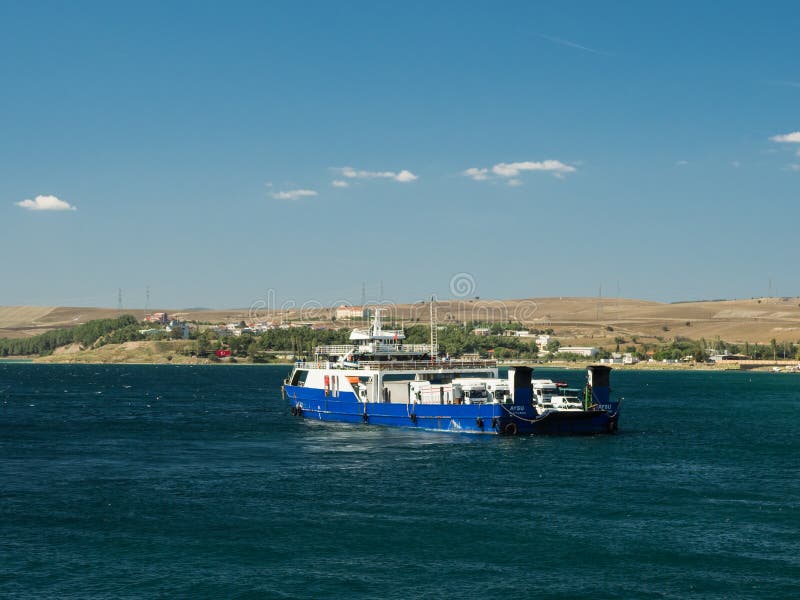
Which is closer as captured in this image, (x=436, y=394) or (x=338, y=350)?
(x=436, y=394)

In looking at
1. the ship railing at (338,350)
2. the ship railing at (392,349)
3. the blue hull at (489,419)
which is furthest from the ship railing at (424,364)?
the ship railing at (338,350)

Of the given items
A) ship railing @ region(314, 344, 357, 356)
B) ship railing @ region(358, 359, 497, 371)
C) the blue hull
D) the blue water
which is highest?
ship railing @ region(314, 344, 357, 356)

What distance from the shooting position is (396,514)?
52.1 m

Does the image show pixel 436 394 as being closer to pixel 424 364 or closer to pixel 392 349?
pixel 424 364

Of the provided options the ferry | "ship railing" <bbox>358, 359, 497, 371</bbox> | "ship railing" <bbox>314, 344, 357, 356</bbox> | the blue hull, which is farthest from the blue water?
"ship railing" <bbox>314, 344, 357, 356</bbox>

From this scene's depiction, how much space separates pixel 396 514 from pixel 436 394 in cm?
4076

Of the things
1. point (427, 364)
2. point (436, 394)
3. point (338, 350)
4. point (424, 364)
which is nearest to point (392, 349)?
point (424, 364)

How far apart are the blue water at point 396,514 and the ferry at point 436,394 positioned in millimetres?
2134

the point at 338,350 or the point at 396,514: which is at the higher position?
the point at 338,350

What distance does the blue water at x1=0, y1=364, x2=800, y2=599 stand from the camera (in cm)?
3984

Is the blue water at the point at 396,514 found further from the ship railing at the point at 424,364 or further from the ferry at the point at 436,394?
the ship railing at the point at 424,364

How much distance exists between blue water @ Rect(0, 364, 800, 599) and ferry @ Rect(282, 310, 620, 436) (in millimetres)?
2134

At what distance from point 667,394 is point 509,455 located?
102257 mm

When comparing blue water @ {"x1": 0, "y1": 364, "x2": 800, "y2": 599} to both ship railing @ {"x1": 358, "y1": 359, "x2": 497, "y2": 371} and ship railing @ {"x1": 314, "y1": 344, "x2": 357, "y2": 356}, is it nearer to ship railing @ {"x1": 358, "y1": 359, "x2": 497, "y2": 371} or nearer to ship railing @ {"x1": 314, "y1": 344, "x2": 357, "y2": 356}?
ship railing @ {"x1": 358, "y1": 359, "x2": 497, "y2": 371}
